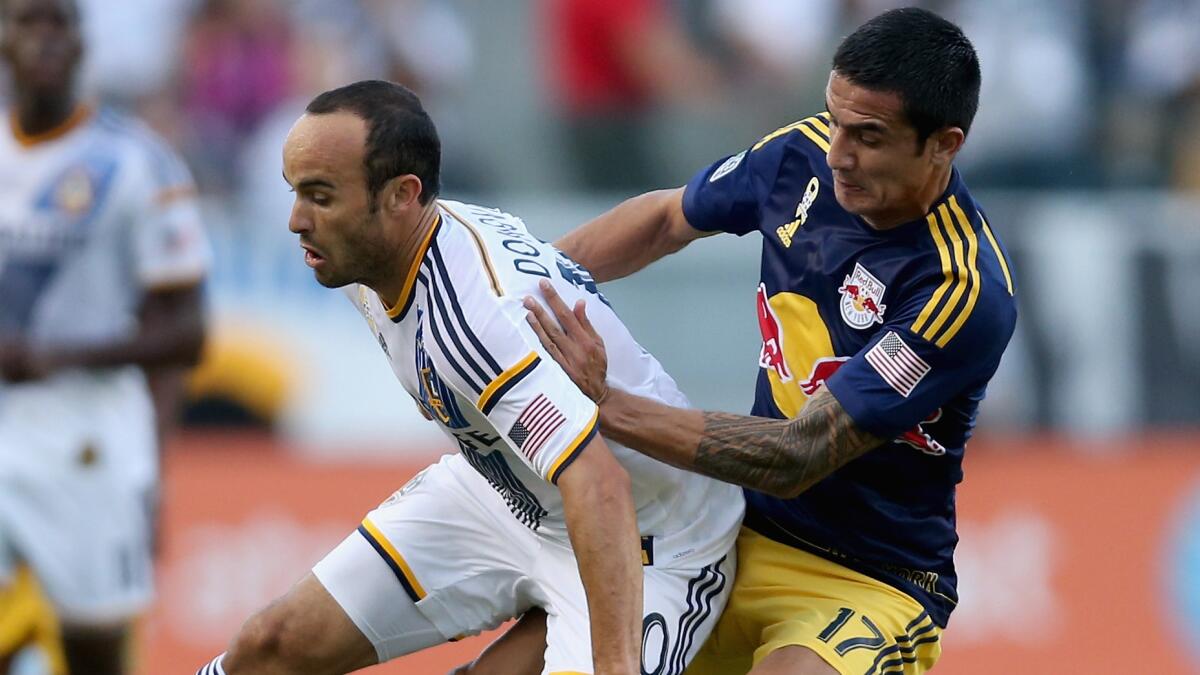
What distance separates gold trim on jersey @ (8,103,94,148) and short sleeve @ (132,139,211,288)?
29cm

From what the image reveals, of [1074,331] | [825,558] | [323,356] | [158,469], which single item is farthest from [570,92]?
[825,558]

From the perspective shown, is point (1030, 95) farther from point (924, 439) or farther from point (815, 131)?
point (924, 439)

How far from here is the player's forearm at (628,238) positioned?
609 cm

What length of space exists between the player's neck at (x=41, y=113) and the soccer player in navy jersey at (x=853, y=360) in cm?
275

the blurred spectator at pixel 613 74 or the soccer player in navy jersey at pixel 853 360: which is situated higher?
the soccer player in navy jersey at pixel 853 360

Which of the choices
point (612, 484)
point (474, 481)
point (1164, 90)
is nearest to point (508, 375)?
point (612, 484)

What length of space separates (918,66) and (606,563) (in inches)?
61.2

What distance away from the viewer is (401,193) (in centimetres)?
509

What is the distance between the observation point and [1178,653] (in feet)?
33.0

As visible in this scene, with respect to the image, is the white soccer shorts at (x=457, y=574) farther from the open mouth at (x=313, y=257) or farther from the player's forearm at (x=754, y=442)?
the open mouth at (x=313, y=257)

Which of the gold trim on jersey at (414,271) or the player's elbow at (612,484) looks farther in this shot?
the gold trim on jersey at (414,271)

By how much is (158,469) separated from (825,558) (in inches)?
133

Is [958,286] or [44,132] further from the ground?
[958,286]

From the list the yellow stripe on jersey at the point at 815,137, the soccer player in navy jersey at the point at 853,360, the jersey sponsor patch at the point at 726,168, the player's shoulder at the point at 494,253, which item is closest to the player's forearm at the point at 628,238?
the soccer player in navy jersey at the point at 853,360
